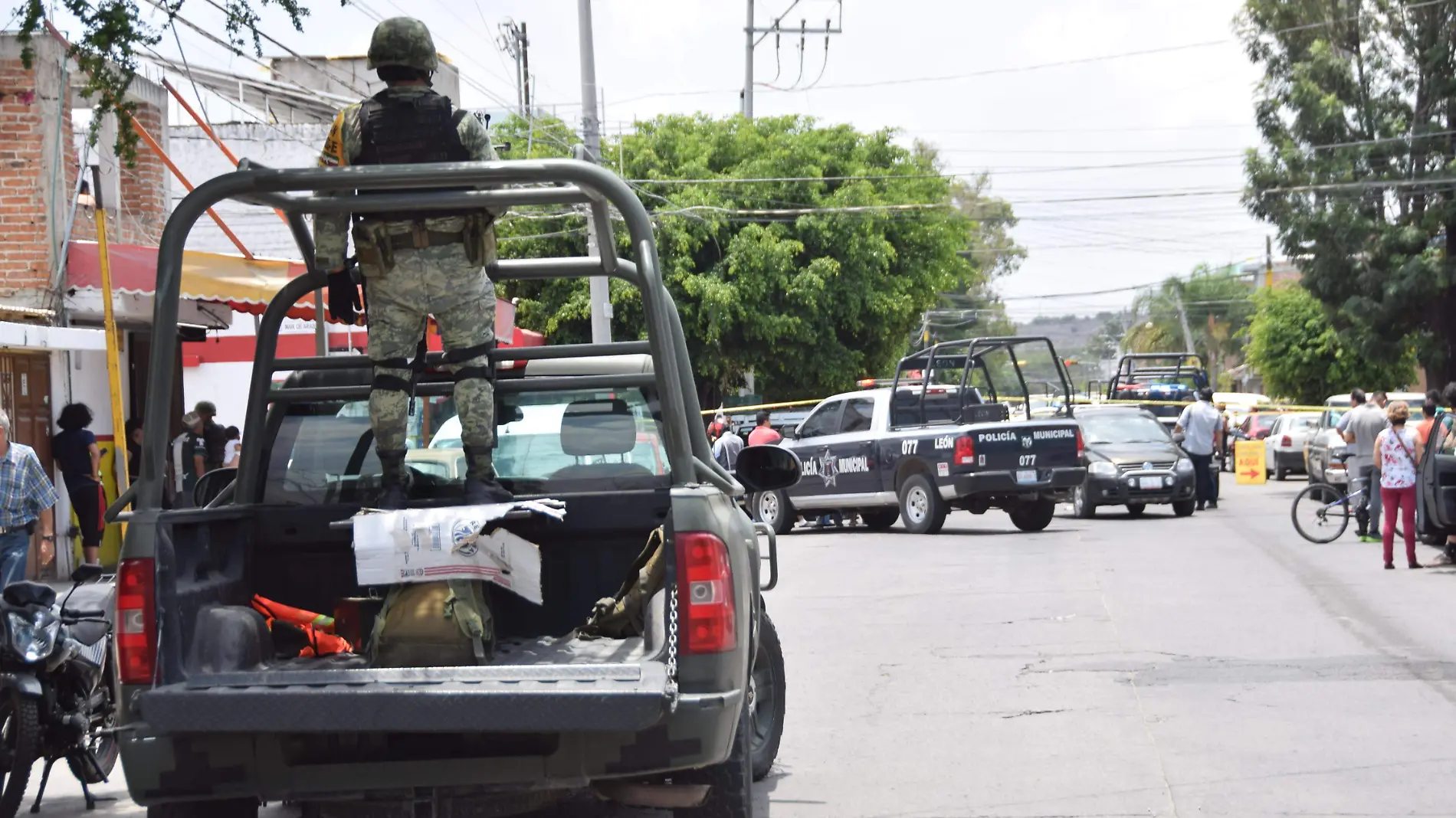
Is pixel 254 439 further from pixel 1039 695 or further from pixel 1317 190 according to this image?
pixel 1317 190

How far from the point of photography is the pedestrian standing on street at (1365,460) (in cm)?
1752

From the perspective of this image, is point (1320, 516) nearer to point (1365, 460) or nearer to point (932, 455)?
point (1365, 460)

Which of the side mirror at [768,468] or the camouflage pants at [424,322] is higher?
the camouflage pants at [424,322]

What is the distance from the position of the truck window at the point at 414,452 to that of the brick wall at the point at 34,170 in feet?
34.7

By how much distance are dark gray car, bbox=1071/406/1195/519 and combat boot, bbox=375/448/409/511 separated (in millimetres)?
17652

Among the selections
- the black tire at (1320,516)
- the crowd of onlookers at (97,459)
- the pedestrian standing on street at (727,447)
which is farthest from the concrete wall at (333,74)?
the black tire at (1320,516)

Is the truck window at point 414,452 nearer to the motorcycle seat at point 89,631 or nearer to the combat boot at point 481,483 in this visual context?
the combat boot at point 481,483

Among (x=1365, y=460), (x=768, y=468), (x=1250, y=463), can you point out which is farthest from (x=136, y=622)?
(x=1250, y=463)

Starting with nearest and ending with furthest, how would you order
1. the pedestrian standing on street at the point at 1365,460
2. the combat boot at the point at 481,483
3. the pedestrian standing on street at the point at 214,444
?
the combat boot at the point at 481,483 < the pedestrian standing on street at the point at 214,444 < the pedestrian standing on street at the point at 1365,460

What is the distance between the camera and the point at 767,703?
6715 millimetres

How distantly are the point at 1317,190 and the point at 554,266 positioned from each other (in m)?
25.9

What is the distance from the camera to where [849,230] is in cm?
3900

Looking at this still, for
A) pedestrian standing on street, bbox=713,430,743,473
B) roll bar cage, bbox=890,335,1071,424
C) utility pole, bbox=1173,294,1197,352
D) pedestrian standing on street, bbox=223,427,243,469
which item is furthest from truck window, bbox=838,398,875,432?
utility pole, bbox=1173,294,1197,352

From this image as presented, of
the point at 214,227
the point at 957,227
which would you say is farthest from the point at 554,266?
the point at 957,227
